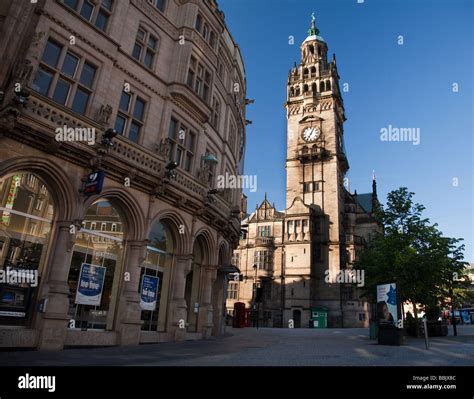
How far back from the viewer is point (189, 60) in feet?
63.3

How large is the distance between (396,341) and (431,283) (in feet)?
31.3

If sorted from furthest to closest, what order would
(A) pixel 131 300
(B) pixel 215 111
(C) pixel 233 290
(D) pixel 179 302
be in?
(C) pixel 233 290
(B) pixel 215 111
(D) pixel 179 302
(A) pixel 131 300

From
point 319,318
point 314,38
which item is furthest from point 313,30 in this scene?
point 319,318

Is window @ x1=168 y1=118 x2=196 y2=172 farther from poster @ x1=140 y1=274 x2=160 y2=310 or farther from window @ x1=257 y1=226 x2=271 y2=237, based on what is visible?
window @ x1=257 y1=226 x2=271 y2=237

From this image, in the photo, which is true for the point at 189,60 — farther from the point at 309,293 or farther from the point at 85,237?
the point at 309,293

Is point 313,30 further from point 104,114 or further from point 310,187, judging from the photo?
point 104,114

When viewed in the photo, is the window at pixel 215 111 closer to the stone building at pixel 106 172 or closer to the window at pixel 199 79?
the stone building at pixel 106 172

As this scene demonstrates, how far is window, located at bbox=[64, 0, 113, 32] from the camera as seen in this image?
580 inches

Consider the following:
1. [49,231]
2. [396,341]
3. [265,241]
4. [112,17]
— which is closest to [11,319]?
[49,231]

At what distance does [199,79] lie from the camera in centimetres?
2064

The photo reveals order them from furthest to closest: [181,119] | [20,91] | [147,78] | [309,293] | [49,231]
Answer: [309,293]
[181,119]
[147,78]
[49,231]
[20,91]

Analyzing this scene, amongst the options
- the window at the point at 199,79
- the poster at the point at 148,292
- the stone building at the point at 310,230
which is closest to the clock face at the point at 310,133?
the stone building at the point at 310,230

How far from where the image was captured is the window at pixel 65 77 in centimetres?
1316

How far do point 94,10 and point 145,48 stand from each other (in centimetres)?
286
